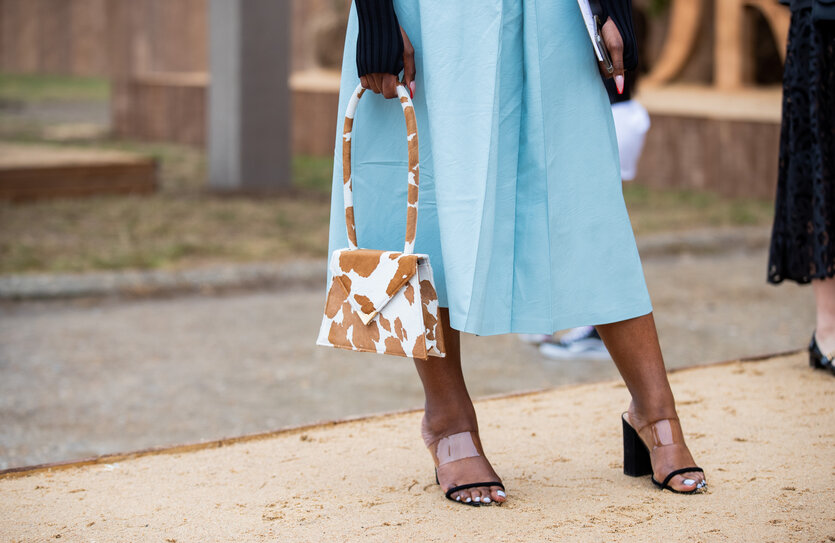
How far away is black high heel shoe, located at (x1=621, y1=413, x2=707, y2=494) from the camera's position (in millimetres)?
2398

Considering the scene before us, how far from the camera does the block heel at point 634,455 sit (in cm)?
249

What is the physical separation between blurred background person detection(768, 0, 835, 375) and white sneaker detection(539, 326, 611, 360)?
116 centimetres

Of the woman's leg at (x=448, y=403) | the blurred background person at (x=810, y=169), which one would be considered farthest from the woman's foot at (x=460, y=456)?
the blurred background person at (x=810, y=169)

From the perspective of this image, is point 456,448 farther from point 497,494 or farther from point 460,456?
point 497,494

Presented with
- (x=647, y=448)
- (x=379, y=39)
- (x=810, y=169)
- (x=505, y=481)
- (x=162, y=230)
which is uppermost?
(x=379, y=39)

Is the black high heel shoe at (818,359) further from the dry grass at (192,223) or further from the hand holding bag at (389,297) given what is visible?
the dry grass at (192,223)

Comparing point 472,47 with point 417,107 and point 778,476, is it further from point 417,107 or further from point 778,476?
point 778,476

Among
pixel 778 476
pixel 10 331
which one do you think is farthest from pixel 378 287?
pixel 10 331

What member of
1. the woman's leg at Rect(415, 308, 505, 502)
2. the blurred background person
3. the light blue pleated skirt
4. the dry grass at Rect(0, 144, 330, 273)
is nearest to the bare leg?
the blurred background person

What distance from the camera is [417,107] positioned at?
234cm

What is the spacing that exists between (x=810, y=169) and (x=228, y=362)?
226 cm

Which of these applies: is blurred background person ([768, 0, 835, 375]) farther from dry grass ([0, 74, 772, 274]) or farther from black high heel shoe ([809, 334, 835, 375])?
dry grass ([0, 74, 772, 274])

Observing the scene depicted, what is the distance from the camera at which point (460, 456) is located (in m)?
2.43

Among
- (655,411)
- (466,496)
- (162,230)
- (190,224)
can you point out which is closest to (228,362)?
(466,496)
